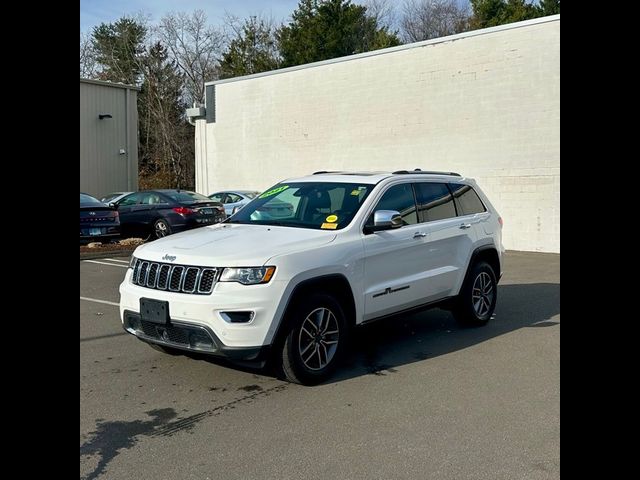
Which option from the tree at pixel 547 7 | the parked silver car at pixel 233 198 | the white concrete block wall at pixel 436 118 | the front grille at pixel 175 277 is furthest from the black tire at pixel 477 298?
the tree at pixel 547 7

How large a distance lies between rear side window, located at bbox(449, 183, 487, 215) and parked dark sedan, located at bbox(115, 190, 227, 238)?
10.0 m

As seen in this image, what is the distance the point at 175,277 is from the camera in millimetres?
5234

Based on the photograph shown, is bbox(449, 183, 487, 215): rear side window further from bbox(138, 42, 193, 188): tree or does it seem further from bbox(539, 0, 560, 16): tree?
bbox(138, 42, 193, 188): tree

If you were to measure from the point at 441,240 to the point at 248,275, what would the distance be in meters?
2.66

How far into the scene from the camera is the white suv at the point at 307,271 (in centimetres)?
500

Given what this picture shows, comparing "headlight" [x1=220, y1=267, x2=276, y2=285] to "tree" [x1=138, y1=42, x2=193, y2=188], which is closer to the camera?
"headlight" [x1=220, y1=267, x2=276, y2=285]

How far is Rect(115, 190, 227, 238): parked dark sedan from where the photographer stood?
16422mm

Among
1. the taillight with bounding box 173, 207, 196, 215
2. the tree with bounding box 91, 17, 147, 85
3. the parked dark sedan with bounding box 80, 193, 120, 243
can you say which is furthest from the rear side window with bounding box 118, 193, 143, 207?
the tree with bounding box 91, 17, 147, 85

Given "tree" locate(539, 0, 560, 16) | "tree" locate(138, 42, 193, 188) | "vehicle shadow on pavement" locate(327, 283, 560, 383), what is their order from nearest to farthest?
"vehicle shadow on pavement" locate(327, 283, 560, 383)
"tree" locate(539, 0, 560, 16)
"tree" locate(138, 42, 193, 188)

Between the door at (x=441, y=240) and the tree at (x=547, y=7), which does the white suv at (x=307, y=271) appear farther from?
the tree at (x=547, y=7)

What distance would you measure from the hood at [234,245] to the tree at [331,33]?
120ft
